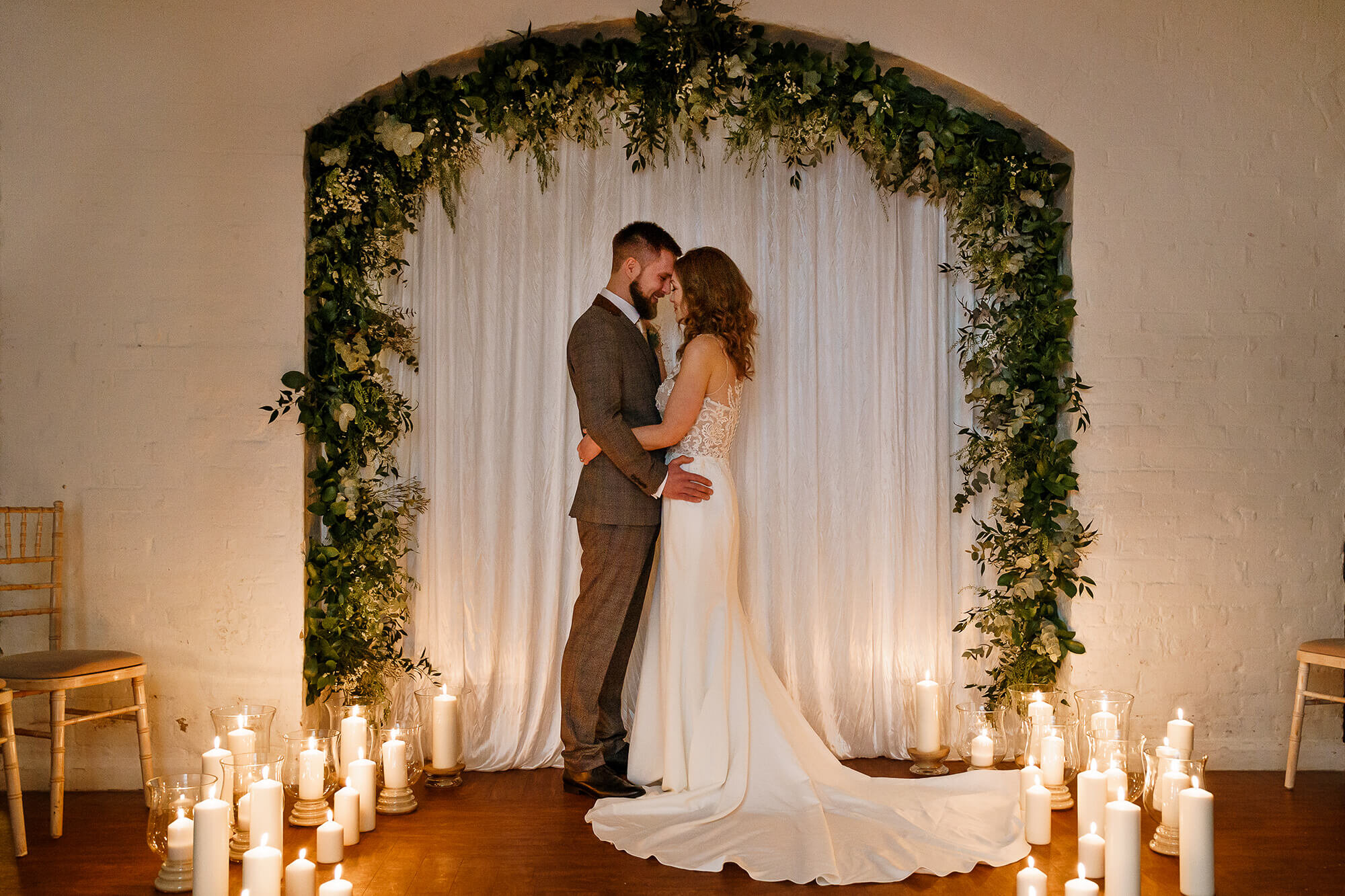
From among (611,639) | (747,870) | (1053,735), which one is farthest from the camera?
(611,639)

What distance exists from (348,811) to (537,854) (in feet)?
1.93

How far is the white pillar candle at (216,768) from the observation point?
235cm

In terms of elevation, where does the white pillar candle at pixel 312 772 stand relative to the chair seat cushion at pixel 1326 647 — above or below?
below

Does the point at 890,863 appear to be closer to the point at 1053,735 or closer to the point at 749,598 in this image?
the point at 1053,735

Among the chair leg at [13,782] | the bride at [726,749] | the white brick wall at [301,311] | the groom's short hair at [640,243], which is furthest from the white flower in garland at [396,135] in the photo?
the chair leg at [13,782]

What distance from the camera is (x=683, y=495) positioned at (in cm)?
332

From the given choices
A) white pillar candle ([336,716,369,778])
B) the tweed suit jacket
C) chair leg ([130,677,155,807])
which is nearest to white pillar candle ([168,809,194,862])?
white pillar candle ([336,716,369,778])

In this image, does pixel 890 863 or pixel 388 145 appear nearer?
pixel 890 863

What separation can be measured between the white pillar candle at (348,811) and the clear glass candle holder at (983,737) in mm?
2155

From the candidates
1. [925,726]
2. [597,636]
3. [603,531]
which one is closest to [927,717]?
[925,726]

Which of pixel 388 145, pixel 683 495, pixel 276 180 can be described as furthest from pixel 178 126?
pixel 683 495

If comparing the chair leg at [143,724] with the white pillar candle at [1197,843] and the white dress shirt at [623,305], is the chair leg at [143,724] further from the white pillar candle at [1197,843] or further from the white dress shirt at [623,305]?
the white pillar candle at [1197,843]

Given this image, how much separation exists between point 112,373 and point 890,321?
3.09 m

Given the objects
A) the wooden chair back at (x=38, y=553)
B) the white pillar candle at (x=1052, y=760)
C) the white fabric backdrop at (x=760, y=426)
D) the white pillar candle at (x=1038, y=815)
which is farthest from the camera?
the white fabric backdrop at (x=760, y=426)
